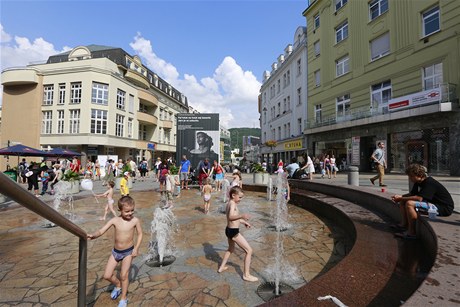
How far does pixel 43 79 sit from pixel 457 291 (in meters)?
42.4

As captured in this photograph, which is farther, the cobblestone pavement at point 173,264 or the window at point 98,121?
the window at point 98,121

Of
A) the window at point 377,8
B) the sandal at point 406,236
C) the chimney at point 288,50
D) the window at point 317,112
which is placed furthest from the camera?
the chimney at point 288,50

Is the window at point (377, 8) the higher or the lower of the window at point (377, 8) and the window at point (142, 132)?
the higher

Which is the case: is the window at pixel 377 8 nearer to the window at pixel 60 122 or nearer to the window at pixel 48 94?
the window at pixel 60 122

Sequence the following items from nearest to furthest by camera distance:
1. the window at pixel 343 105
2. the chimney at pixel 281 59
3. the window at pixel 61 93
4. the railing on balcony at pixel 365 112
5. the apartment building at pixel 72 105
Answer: the railing on balcony at pixel 365 112
the window at pixel 343 105
the apartment building at pixel 72 105
the window at pixel 61 93
the chimney at pixel 281 59

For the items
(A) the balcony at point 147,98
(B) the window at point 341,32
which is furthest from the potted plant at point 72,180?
(A) the balcony at point 147,98

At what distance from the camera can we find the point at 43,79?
109 feet

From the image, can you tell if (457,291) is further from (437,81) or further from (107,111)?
(107,111)

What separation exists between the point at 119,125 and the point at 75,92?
6527 mm

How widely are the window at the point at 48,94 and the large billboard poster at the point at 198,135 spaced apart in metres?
28.5

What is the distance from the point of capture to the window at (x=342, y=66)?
22684 mm

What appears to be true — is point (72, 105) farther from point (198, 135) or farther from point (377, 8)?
point (377, 8)

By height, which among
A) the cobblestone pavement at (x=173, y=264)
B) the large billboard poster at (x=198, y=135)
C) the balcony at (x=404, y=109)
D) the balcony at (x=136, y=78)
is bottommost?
the cobblestone pavement at (x=173, y=264)

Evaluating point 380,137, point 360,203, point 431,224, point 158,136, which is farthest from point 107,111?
point 431,224
